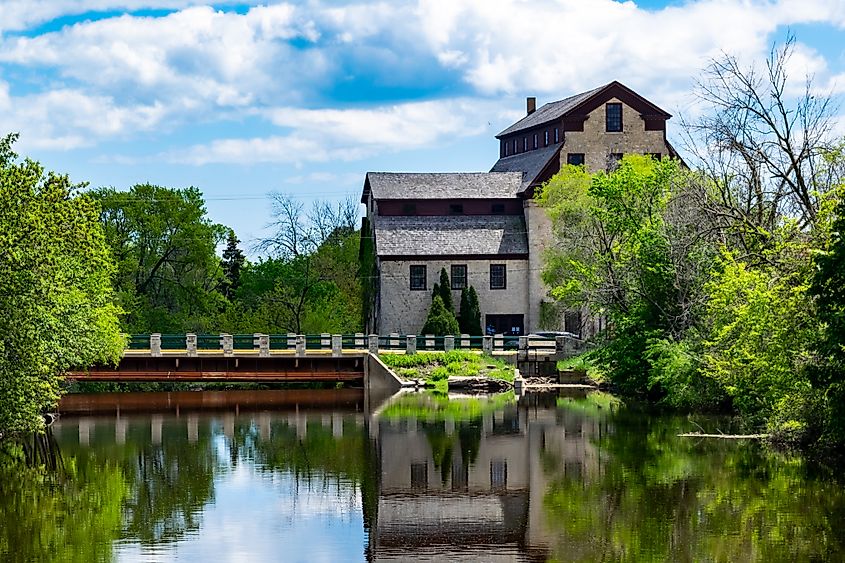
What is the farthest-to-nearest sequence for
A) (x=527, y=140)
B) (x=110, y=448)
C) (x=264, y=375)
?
(x=527, y=140) → (x=264, y=375) → (x=110, y=448)

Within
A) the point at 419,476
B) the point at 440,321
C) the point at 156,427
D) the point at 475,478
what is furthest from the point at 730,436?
the point at 440,321

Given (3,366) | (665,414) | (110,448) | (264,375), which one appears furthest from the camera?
(264,375)

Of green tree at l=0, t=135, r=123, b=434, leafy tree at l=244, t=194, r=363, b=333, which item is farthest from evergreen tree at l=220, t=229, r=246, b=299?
green tree at l=0, t=135, r=123, b=434

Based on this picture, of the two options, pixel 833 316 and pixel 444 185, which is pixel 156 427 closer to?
pixel 833 316

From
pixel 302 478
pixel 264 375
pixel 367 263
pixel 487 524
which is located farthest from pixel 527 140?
pixel 487 524

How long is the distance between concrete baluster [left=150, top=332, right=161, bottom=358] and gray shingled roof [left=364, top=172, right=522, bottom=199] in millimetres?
18588

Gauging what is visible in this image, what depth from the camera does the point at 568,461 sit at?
1337 inches

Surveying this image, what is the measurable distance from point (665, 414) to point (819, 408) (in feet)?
49.5

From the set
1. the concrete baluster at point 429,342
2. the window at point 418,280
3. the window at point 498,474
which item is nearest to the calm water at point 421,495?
the window at point 498,474

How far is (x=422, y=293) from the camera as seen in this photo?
241 ft

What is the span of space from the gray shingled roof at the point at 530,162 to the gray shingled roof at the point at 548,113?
164 cm

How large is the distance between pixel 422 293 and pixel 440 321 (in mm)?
4525

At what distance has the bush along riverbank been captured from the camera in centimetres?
6078

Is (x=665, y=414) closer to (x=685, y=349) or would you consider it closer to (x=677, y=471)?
(x=685, y=349)
